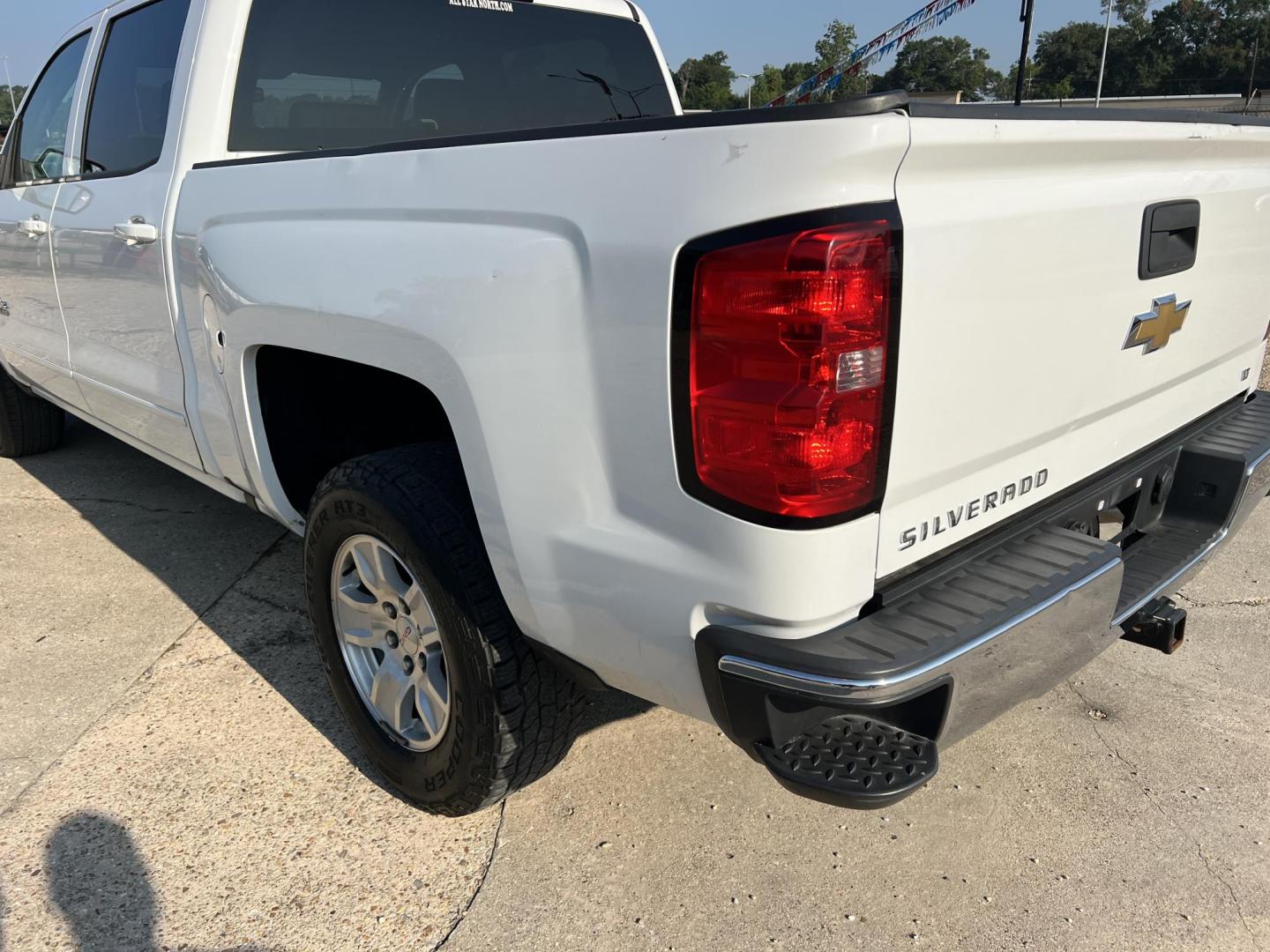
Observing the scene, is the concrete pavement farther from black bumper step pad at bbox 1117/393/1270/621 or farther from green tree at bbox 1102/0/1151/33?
green tree at bbox 1102/0/1151/33

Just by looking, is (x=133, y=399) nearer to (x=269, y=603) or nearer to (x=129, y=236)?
(x=129, y=236)

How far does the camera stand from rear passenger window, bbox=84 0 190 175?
9.52 ft

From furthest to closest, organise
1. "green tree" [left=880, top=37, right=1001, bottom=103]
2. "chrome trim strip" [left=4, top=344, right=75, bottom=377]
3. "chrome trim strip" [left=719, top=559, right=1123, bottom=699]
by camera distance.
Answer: "green tree" [left=880, top=37, right=1001, bottom=103] < "chrome trim strip" [left=4, top=344, right=75, bottom=377] < "chrome trim strip" [left=719, top=559, right=1123, bottom=699]

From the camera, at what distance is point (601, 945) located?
77.9 inches

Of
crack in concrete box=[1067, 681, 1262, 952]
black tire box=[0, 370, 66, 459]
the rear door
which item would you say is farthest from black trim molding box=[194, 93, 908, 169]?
black tire box=[0, 370, 66, 459]

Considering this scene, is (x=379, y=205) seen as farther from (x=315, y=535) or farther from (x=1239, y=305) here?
(x=1239, y=305)

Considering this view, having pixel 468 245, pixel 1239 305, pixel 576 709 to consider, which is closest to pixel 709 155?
pixel 468 245

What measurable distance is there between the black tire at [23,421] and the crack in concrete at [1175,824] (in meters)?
4.96

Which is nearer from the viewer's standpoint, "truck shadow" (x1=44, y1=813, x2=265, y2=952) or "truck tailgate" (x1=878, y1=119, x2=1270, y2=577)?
"truck tailgate" (x1=878, y1=119, x2=1270, y2=577)

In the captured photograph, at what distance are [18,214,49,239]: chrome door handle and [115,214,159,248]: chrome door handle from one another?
93 cm

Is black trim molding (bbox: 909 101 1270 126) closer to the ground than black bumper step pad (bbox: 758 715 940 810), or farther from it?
farther from it

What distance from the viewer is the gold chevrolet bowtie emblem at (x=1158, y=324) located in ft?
6.56

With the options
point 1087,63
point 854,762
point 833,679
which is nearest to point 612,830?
point 854,762

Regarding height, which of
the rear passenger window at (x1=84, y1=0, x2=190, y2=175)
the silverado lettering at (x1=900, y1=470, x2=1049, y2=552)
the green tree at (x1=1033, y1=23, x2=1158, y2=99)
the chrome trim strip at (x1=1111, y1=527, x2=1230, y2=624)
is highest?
the green tree at (x1=1033, y1=23, x2=1158, y2=99)
